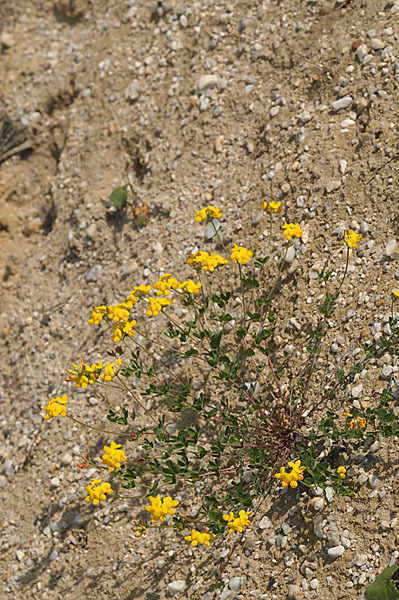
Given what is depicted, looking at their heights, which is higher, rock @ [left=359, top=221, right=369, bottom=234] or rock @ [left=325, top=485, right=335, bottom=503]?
rock @ [left=359, top=221, right=369, bottom=234]

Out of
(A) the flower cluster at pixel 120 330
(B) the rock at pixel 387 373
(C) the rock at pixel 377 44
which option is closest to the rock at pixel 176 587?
(A) the flower cluster at pixel 120 330

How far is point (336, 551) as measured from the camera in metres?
3.71

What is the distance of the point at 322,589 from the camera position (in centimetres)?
371

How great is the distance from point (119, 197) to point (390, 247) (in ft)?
10.2

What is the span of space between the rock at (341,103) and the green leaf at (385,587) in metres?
3.84

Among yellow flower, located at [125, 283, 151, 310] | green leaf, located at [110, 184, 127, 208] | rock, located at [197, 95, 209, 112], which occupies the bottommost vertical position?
green leaf, located at [110, 184, 127, 208]

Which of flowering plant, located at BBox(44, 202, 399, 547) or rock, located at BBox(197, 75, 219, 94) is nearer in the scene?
flowering plant, located at BBox(44, 202, 399, 547)

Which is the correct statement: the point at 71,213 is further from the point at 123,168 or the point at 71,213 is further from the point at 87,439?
the point at 87,439

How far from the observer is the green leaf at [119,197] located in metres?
6.20

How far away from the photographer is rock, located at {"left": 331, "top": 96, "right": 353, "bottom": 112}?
16.7 ft

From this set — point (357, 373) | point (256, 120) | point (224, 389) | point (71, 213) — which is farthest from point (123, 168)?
point (357, 373)

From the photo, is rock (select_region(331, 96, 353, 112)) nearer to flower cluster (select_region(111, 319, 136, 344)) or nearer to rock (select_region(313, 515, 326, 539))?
flower cluster (select_region(111, 319, 136, 344))

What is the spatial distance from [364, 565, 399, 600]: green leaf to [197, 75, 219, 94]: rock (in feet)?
16.1

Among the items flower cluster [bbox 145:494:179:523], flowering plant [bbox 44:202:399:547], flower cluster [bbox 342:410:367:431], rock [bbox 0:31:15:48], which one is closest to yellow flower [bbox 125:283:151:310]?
flowering plant [bbox 44:202:399:547]
